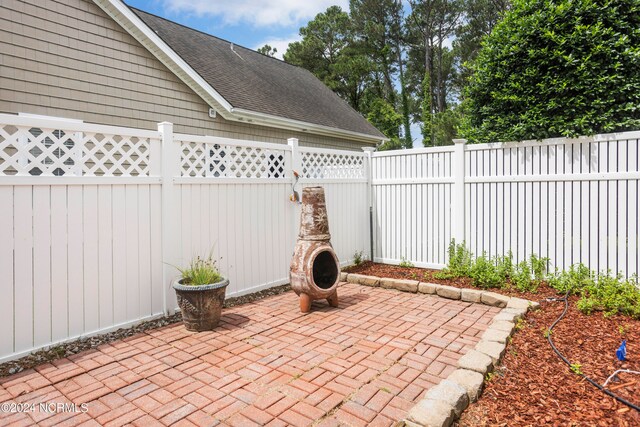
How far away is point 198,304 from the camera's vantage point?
3.64 m

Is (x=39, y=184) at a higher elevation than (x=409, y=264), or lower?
higher

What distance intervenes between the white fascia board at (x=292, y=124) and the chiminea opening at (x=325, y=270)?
4211 millimetres

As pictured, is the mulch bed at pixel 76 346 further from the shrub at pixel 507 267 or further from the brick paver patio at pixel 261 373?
the shrub at pixel 507 267

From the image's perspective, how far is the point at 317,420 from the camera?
222 centimetres

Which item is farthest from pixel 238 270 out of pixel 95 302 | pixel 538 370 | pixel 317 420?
pixel 538 370

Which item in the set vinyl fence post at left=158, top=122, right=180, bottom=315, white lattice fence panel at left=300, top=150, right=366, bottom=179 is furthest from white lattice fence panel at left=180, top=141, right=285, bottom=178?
white lattice fence panel at left=300, top=150, right=366, bottom=179

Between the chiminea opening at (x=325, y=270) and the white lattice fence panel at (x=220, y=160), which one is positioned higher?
the white lattice fence panel at (x=220, y=160)

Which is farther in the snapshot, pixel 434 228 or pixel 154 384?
pixel 434 228

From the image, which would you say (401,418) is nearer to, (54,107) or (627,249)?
(627,249)

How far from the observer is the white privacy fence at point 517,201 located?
4.45 metres

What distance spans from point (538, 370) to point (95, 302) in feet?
12.4

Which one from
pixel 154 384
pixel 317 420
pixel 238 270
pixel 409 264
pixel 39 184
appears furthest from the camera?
pixel 409 264

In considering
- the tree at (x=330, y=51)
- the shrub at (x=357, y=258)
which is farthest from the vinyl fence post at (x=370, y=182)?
the tree at (x=330, y=51)

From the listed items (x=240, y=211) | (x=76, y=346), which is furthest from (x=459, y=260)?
(x=76, y=346)
